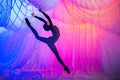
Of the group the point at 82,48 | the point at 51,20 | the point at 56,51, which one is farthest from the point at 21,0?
the point at 82,48

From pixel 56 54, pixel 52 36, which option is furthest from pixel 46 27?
pixel 56 54

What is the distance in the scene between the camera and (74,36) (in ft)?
11.3

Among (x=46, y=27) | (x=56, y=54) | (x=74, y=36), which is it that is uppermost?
(x=46, y=27)

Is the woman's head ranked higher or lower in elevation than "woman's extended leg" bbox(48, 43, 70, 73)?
higher

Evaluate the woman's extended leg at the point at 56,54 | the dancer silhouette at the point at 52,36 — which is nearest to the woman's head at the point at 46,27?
the dancer silhouette at the point at 52,36

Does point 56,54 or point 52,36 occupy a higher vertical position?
point 52,36

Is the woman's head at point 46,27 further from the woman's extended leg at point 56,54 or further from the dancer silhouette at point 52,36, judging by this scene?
the woman's extended leg at point 56,54

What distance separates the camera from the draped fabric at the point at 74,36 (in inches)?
135

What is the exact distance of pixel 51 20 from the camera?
11.3 ft

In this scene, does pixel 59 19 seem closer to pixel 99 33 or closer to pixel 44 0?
pixel 44 0

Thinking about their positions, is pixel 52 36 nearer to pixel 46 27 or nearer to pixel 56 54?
pixel 46 27

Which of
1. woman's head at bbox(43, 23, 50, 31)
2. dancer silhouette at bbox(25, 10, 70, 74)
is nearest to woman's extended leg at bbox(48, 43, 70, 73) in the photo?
dancer silhouette at bbox(25, 10, 70, 74)

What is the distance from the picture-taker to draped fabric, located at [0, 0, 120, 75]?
3.44 meters

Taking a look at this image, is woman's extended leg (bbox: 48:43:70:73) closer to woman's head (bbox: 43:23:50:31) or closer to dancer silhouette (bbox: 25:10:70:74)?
dancer silhouette (bbox: 25:10:70:74)
